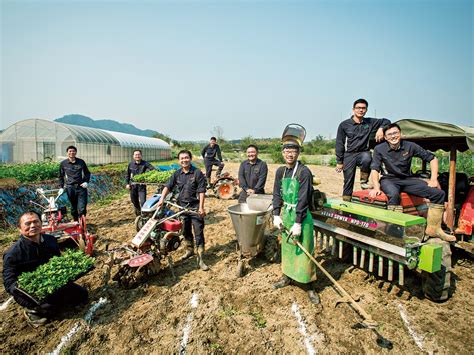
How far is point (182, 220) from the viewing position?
4.82 meters

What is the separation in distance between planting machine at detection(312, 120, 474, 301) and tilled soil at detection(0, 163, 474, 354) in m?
0.32

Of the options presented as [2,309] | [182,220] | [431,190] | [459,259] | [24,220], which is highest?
[431,190]

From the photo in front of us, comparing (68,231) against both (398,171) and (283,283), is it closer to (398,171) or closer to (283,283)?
(283,283)

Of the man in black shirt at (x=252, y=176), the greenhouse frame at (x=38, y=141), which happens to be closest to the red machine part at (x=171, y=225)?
the man in black shirt at (x=252, y=176)

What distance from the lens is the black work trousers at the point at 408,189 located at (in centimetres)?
369

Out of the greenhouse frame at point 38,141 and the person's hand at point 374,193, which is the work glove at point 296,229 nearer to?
the person's hand at point 374,193

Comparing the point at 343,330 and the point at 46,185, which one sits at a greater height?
the point at 46,185

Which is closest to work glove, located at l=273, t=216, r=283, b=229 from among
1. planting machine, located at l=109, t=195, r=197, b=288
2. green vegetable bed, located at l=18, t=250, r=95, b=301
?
planting machine, located at l=109, t=195, r=197, b=288

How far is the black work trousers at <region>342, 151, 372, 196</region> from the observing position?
4543 mm

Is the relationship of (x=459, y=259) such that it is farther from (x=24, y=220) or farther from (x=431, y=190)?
(x=24, y=220)

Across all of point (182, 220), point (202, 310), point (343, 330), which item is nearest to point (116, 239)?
point (182, 220)

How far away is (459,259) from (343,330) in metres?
2.89

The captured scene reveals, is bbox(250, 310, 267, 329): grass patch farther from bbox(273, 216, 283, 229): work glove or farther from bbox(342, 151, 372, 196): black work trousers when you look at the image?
bbox(342, 151, 372, 196): black work trousers

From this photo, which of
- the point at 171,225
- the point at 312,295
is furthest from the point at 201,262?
the point at 312,295
